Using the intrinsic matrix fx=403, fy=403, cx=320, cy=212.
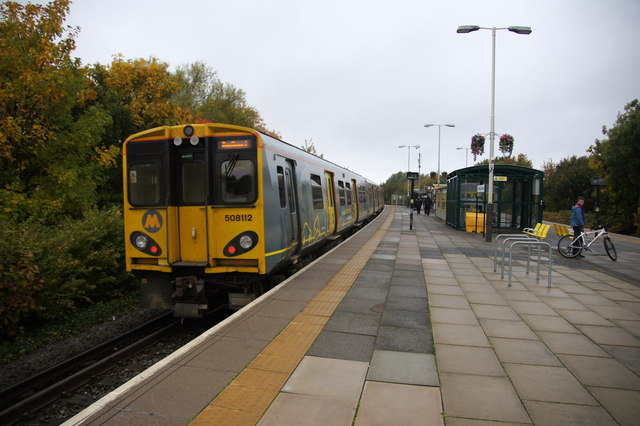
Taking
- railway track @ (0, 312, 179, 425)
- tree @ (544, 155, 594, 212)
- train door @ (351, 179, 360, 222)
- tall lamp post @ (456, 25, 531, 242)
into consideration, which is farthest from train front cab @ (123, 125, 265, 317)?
tree @ (544, 155, 594, 212)

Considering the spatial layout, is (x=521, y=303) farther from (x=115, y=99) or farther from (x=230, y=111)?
(x=230, y=111)

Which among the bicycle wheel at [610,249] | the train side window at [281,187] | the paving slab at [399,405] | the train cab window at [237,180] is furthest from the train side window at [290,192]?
the bicycle wheel at [610,249]

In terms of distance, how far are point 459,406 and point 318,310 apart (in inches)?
113

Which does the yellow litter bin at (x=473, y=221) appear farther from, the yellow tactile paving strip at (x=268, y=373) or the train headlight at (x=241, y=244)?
the train headlight at (x=241, y=244)

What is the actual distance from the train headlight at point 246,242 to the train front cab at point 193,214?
15mm

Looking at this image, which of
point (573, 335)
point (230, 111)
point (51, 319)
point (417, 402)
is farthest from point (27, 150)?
point (230, 111)

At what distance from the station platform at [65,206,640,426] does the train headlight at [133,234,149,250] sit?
76.5 inches

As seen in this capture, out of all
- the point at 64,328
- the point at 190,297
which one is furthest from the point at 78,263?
the point at 190,297

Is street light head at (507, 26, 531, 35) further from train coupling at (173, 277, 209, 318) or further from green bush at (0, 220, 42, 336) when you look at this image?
green bush at (0, 220, 42, 336)

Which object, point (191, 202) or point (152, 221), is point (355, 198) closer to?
point (191, 202)

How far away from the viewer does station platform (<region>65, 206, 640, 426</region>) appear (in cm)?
311

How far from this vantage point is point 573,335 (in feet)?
16.5

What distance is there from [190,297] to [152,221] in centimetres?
130

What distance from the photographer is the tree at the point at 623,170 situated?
20.2m
